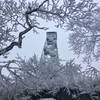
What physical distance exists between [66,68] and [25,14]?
2.52 metres

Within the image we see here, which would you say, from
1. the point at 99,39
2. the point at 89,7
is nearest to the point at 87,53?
the point at 99,39

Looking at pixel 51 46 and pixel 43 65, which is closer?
pixel 43 65

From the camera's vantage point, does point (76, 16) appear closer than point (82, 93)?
No

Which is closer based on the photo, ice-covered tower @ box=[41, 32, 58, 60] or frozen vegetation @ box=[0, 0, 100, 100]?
frozen vegetation @ box=[0, 0, 100, 100]

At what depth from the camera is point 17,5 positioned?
9414 millimetres

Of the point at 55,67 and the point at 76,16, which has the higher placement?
the point at 76,16

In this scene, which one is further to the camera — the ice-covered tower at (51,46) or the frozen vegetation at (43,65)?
the ice-covered tower at (51,46)

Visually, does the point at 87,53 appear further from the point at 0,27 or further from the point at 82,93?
the point at 82,93

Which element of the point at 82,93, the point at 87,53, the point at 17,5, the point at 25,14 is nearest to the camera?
the point at 82,93

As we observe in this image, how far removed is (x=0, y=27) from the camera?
30.1ft

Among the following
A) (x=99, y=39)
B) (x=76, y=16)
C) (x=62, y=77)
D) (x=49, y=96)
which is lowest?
(x=49, y=96)

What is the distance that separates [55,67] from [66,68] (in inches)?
21.0

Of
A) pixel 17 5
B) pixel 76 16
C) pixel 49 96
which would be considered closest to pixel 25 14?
pixel 17 5

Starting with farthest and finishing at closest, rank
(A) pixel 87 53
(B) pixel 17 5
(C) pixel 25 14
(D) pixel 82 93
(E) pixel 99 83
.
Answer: (A) pixel 87 53 → (B) pixel 17 5 → (C) pixel 25 14 → (E) pixel 99 83 → (D) pixel 82 93
